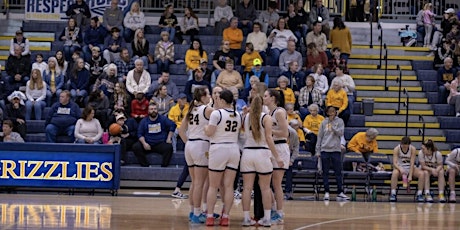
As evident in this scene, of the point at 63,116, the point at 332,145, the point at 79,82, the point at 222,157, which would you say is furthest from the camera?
the point at 79,82

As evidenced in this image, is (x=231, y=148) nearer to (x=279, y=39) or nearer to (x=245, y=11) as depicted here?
(x=279, y=39)

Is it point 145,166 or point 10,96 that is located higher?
point 10,96

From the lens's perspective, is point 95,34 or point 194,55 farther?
point 95,34

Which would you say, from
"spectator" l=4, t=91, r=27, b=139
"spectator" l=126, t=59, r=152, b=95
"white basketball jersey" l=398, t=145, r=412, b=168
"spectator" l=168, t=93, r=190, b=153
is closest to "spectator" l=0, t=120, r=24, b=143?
"spectator" l=4, t=91, r=27, b=139

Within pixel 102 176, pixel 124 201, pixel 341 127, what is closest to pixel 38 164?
pixel 102 176

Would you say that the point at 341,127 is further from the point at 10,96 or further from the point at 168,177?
the point at 10,96

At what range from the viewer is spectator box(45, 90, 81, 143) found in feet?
80.9

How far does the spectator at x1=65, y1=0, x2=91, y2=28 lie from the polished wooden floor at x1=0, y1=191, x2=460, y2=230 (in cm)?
781

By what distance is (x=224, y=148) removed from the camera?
15.9 metres

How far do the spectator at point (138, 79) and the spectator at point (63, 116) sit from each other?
1.69 m

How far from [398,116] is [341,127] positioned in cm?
470

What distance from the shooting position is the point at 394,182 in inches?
923

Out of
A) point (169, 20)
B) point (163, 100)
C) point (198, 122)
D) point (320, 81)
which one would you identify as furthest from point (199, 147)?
point (169, 20)

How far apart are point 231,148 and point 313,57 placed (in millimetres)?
12092
